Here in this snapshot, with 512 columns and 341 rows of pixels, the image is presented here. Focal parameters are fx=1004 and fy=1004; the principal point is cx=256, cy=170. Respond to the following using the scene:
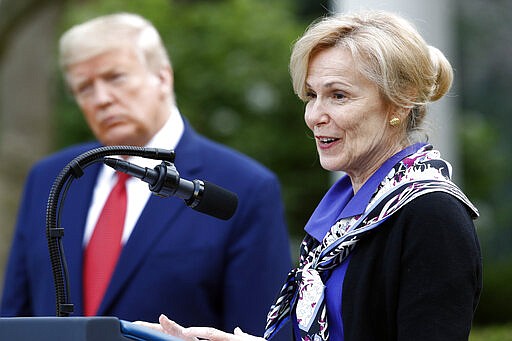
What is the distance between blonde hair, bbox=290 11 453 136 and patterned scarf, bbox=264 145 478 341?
5.7 inches

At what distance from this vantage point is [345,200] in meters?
2.76

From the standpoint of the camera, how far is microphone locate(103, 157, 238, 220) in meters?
2.37

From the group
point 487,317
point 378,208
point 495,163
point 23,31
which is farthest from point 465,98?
point 378,208

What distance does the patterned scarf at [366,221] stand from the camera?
242 cm

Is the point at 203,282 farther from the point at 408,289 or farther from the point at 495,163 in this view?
the point at 495,163

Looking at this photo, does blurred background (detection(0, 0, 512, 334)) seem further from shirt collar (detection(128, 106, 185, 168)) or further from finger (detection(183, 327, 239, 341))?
finger (detection(183, 327, 239, 341))

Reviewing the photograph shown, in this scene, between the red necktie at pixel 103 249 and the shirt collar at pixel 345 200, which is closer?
the shirt collar at pixel 345 200

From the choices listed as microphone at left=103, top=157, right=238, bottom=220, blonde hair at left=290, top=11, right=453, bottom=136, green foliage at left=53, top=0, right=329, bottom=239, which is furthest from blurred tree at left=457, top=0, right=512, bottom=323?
microphone at left=103, top=157, right=238, bottom=220

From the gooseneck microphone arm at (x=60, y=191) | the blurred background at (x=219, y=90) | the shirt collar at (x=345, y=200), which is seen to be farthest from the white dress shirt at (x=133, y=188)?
the blurred background at (x=219, y=90)

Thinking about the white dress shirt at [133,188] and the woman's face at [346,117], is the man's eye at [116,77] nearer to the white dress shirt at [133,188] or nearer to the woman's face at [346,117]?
the white dress shirt at [133,188]

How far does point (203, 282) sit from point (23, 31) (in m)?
5.89

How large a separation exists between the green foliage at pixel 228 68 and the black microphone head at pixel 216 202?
28.4ft

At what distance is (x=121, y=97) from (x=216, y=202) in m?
1.65

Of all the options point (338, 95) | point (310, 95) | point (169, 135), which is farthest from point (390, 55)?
point (169, 135)
